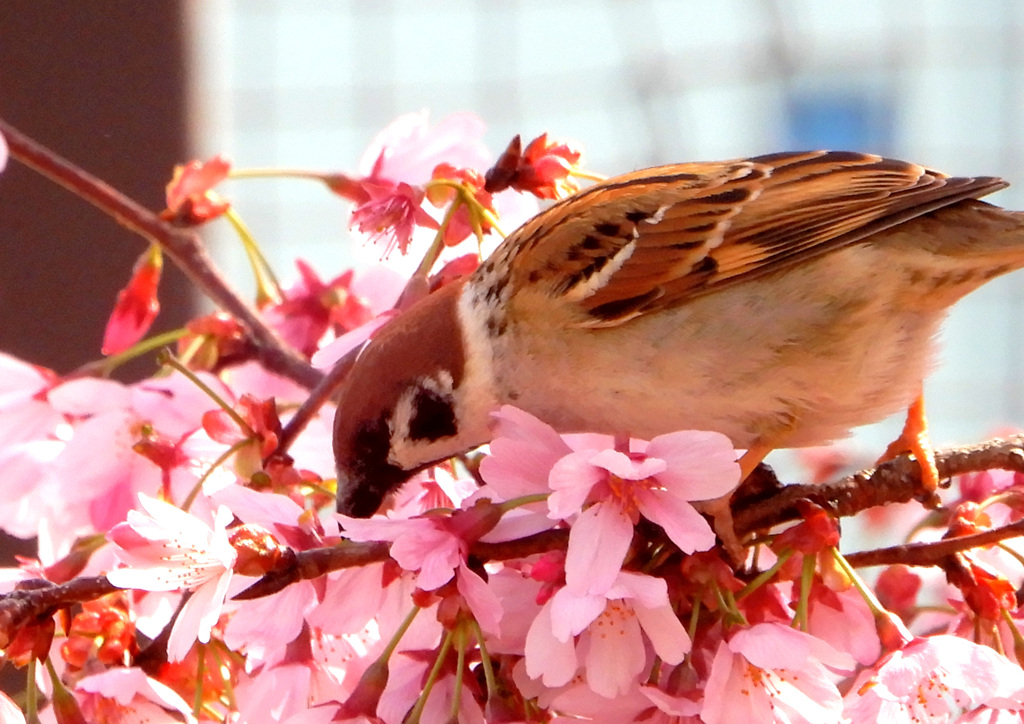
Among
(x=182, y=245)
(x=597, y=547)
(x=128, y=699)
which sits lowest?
(x=128, y=699)

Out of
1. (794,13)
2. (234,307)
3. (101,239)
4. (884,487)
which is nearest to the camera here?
(884,487)

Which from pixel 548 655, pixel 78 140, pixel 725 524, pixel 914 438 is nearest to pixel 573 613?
pixel 548 655

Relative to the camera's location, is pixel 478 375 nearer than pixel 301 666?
No

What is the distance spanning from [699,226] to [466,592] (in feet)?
→ 1.34

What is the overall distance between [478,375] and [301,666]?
275 mm

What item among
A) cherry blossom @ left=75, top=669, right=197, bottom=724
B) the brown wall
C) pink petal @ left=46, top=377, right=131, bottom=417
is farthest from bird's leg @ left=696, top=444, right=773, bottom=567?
the brown wall

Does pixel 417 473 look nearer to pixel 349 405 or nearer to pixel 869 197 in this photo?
pixel 349 405

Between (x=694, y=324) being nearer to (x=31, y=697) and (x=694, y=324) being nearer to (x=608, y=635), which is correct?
(x=608, y=635)

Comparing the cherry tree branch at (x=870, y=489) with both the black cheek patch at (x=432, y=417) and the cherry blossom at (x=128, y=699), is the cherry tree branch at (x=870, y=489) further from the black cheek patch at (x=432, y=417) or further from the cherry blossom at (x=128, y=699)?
the cherry blossom at (x=128, y=699)

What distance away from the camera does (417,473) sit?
88 centimetres

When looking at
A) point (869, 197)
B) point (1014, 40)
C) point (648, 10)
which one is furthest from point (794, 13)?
point (869, 197)

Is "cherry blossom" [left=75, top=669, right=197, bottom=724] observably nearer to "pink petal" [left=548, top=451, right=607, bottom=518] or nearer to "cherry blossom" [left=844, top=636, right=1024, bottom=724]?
"pink petal" [left=548, top=451, right=607, bottom=518]

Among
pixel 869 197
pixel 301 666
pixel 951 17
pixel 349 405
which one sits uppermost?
pixel 951 17

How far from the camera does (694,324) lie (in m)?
0.87
